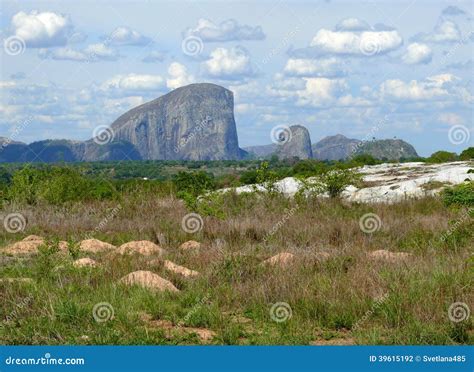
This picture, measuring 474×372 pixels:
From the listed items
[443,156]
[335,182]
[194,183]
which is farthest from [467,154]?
[194,183]

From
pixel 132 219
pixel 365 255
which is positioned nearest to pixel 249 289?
pixel 365 255

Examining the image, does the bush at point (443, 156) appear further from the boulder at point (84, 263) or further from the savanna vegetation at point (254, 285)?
the boulder at point (84, 263)

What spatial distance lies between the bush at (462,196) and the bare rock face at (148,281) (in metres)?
8.51

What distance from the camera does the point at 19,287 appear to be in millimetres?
7605

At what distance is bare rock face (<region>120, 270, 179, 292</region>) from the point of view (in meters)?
7.76

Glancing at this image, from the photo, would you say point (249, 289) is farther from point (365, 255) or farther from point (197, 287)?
point (365, 255)

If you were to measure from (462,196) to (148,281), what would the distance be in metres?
9.22

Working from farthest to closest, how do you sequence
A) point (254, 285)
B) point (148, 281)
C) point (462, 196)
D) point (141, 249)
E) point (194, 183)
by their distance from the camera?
point (194, 183) → point (462, 196) → point (141, 249) → point (148, 281) → point (254, 285)

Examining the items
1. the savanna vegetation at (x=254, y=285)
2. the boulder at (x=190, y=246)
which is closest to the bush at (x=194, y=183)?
the savanna vegetation at (x=254, y=285)

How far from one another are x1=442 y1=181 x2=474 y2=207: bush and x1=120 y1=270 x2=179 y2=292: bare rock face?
27.9 ft

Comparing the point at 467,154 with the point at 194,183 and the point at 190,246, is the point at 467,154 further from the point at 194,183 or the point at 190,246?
the point at 190,246

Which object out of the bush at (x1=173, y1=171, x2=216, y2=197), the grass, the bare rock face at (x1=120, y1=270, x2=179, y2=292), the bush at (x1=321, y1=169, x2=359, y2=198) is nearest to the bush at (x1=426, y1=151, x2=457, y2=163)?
the bush at (x1=321, y1=169, x2=359, y2=198)

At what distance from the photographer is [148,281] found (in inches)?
314

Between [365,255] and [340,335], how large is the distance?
2776mm
